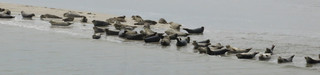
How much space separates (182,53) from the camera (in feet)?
60.7

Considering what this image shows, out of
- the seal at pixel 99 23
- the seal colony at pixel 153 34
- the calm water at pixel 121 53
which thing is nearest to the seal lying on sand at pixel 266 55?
the seal colony at pixel 153 34

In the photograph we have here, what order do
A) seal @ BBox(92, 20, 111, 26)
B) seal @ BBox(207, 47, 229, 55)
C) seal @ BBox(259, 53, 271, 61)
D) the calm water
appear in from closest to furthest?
the calm water < seal @ BBox(259, 53, 271, 61) < seal @ BBox(207, 47, 229, 55) < seal @ BBox(92, 20, 111, 26)

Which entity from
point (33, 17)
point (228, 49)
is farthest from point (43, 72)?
point (33, 17)

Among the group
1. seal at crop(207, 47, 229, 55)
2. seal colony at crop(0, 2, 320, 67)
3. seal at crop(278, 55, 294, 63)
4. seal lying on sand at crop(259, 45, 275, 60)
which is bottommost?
seal at crop(278, 55, 294, 63)

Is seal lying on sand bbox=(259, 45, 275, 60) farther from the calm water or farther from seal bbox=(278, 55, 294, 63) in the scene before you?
seal bbox=(278, 55, 294, 63)

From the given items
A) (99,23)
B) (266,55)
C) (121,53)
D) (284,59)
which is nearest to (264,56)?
(266,55)

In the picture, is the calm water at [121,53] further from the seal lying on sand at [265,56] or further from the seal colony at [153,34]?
the seal colony at [153,34]

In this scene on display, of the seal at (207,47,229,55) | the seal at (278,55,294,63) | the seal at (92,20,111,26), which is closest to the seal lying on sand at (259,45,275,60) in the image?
the seal at (278,55,294,63)

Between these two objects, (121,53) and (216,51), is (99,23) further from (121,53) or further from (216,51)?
(216,51)

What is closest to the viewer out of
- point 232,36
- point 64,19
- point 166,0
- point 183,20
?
point 232,36

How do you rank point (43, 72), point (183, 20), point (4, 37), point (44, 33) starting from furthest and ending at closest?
point (183, 20) < point (44, 33) < point (4, 37) < point (43, 72)

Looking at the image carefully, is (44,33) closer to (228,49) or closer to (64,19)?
(64,19)

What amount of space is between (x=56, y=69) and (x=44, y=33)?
7980 mm

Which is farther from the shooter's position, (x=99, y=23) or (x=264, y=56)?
(x=99, y=23)
